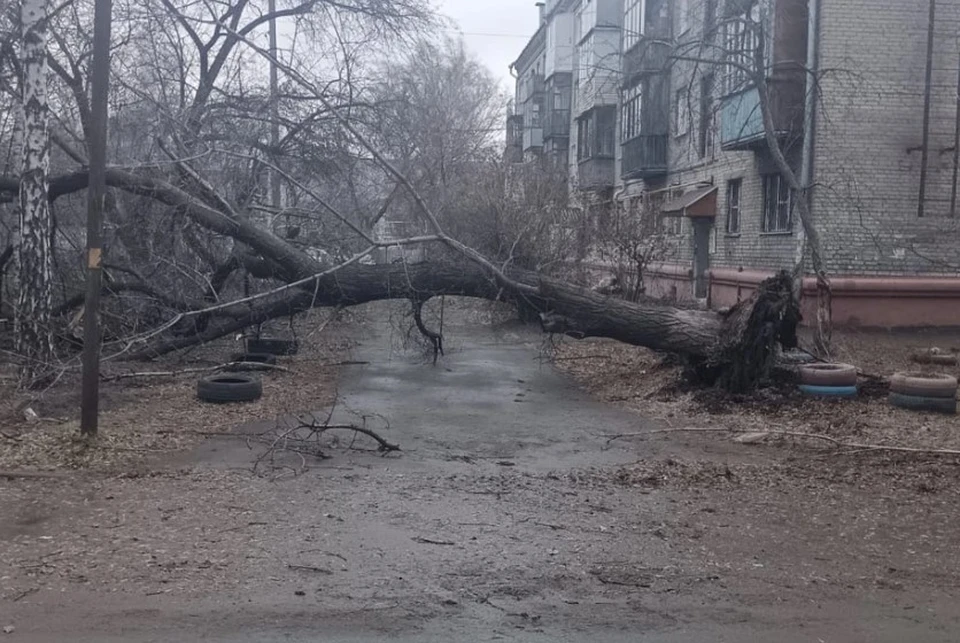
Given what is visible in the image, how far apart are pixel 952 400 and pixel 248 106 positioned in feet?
38.0

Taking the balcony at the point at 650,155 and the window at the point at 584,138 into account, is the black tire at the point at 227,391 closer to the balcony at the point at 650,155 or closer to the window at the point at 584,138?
the balcony at the point at 650,155

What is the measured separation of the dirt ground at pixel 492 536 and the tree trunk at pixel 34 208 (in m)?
1.15

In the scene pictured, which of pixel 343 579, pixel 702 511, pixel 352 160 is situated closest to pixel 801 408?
pixel 702 511

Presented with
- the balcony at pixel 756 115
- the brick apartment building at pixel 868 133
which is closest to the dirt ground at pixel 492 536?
the brick apartment building at pixel 868 133

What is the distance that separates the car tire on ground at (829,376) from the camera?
1154cm

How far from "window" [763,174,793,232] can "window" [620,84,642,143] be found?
7.32 metres

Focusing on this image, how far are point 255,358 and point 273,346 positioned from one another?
97 centimetres

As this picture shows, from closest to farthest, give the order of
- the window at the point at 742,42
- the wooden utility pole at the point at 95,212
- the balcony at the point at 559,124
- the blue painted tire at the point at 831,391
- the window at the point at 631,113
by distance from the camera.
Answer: the wooden utility pole at the point at 95,212
the blue painted tire at the point at 831,391
the window at the point at 742,42
the window at the point at 631,113
the balcony at the point at 559,124

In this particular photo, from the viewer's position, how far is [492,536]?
6652 mm

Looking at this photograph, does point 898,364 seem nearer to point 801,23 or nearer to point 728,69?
point 801,23

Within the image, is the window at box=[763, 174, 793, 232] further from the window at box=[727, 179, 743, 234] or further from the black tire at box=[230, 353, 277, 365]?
the black tire at box=[230, 353, 277, 365]

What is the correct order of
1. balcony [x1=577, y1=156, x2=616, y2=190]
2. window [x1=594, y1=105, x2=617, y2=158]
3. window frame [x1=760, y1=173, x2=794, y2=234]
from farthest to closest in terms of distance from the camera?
1. window [x1=594, y1=105, x2=617, y2=158]
2. balcony [x1=577, y1=156, x2=616, y2=190]
3. window frame [x1=760, y1=173, x2=794, y2=234]

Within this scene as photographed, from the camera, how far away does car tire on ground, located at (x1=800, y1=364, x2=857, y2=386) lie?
11.5m

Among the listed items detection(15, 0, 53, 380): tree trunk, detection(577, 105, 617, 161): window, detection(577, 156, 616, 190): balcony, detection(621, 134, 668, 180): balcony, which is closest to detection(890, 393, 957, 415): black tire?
detection(15, 0, 53, 380): tree trunk
